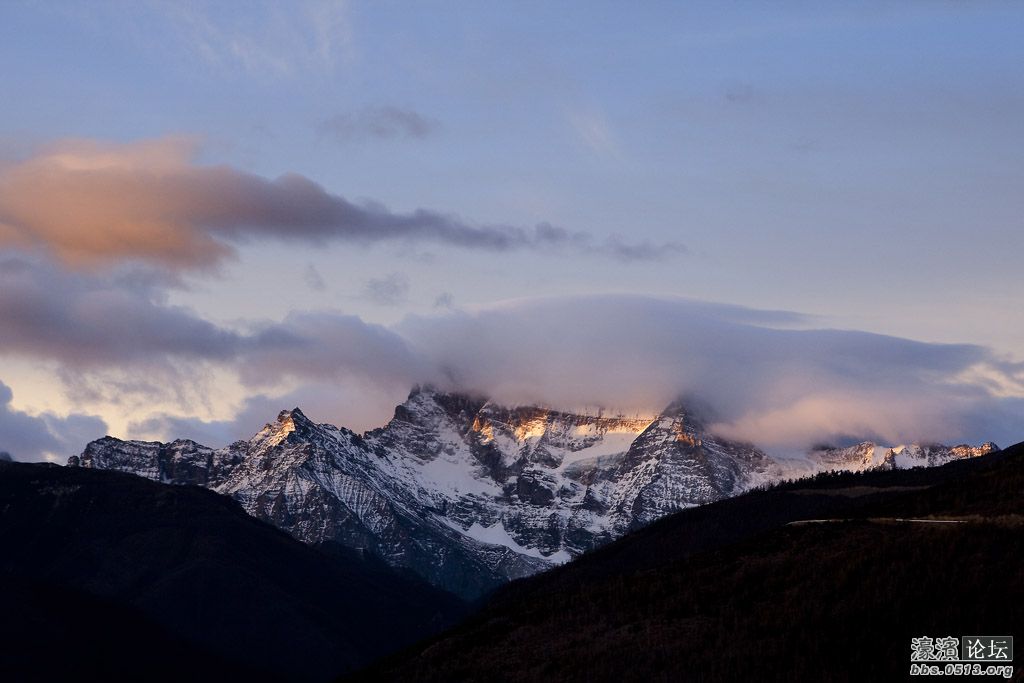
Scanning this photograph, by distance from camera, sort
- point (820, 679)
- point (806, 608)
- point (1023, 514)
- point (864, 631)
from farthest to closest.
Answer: point (1023, 514), point (806, 608), point (864, 631), point (820, 679)

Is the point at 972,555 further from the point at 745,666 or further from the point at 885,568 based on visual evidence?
the point at 745,666

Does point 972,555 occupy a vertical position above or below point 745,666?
above

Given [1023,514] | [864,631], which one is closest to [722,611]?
[864,631]

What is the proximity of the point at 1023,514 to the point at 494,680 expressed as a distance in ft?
227

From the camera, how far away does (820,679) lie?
15688 cm

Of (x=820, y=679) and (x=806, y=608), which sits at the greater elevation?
(x=806, y=608)

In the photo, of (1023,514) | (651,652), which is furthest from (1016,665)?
(1023,514)

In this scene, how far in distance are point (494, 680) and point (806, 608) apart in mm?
37944

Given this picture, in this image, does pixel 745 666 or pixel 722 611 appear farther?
pixel 722 611

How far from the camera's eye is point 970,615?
163m

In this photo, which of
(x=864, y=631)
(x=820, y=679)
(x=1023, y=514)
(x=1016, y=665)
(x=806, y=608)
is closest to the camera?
(x=1016, y=665)

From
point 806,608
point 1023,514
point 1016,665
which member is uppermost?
point 1023,514

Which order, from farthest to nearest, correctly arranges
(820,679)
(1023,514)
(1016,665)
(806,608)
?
(1023,514), (806,608), (820,679), (1016,665)

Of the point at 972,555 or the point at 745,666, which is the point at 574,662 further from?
the point at 972,555
